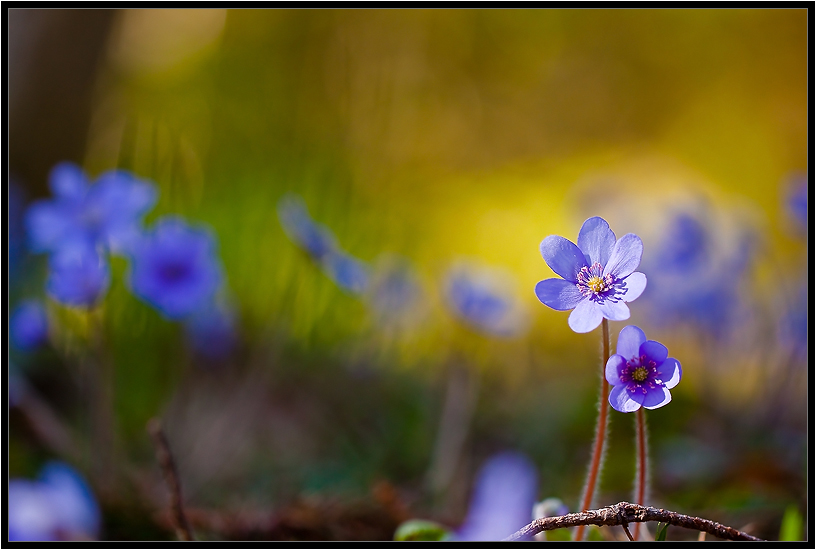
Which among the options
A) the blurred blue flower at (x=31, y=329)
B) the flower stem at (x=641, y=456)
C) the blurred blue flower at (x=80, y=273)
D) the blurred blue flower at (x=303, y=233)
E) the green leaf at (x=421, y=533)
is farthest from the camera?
the blurred blue flower at (x=31, y=329)

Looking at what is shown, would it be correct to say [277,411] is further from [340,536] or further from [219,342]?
[340,536]

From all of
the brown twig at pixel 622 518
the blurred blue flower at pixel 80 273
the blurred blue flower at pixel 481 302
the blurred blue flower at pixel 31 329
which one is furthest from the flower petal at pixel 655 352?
the blurred blue flower at pixel 31 329

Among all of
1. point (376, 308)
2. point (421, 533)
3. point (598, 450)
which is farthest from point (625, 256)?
point (376, 308)

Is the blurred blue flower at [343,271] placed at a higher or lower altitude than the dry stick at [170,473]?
higher

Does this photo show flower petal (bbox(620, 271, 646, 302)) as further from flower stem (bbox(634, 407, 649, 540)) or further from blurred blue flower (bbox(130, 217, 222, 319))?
blurred blue flower (bbox(130, 217, 222, 319))

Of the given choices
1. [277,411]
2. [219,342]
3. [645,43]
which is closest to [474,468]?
[277,411]

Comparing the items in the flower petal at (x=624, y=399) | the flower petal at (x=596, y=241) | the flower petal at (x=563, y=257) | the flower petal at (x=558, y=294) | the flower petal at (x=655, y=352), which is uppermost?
the flower petal at (x=596, y=241)

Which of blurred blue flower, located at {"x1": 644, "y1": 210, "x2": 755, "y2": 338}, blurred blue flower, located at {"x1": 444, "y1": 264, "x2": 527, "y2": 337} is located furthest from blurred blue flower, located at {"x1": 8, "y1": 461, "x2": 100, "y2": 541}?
blurred blue flower, located at {"x1": 644, "y1": 210, "x2": 755, "y2": 338}

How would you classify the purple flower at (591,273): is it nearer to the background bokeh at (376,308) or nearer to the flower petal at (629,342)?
the flower petal at (629,342)
